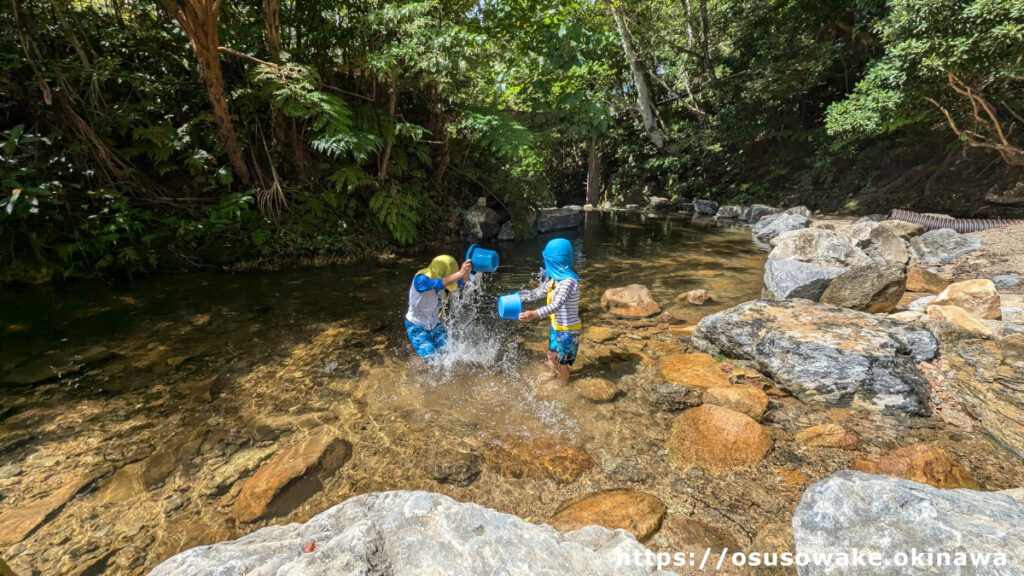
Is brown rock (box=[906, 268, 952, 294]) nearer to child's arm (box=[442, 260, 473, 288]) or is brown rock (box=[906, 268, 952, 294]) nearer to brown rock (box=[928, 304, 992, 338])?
brown rock (box=[928, 304, 992, 338])

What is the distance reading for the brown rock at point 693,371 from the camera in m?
3.59

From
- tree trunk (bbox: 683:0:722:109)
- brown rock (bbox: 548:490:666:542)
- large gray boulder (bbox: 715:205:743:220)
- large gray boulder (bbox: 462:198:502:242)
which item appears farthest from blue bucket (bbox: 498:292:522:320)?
tree trunk (bbox: 683:0:722:109)

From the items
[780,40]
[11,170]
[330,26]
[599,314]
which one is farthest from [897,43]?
[11,170]

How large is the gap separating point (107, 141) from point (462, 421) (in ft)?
25.7

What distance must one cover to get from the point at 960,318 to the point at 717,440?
339 cm

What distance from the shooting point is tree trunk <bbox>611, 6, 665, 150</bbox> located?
16266 millimetres

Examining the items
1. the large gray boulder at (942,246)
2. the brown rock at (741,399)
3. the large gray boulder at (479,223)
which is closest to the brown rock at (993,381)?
the brown rock at (741,399)

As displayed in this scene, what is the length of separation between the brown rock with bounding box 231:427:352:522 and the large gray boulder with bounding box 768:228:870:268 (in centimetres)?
821

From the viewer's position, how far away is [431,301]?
4.11m

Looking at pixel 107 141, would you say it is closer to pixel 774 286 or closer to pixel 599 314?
pixel 599 314

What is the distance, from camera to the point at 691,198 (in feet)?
65.1

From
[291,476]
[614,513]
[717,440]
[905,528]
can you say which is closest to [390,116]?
[291,476]

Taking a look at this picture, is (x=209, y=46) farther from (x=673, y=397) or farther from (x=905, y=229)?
(x=905, y=229)

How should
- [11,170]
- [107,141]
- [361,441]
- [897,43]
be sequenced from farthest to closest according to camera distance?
[897,43]
[107,141]
[11,170]
[361,441]
